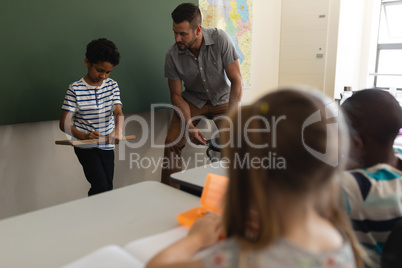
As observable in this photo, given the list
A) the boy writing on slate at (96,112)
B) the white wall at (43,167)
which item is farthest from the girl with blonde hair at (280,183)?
the boy writing on slate at (96,112)

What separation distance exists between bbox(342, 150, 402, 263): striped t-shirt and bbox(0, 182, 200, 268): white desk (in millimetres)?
521

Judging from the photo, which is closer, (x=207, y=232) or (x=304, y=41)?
(x=207, y=232)

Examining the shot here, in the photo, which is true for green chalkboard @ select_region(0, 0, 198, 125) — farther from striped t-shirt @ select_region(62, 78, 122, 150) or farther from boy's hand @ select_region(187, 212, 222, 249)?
boy's hand @ select_region(187, 212, 222, 249)

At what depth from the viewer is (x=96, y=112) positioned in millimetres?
2236

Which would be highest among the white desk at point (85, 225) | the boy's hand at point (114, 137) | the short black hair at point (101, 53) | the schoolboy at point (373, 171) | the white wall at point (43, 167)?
the short black hair at point (101, 53)

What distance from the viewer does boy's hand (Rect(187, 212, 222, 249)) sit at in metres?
0.81

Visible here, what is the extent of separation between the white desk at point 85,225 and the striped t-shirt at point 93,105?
1.01 metres

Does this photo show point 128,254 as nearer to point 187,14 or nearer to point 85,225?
point 85,225

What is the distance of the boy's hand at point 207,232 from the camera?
2.67 feet

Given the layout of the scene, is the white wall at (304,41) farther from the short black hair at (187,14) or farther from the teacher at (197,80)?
the short black hair at (187,14)

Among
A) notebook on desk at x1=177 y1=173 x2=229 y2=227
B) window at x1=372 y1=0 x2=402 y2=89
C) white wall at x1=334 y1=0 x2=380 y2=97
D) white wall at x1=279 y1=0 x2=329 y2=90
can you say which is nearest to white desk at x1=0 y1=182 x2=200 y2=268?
notebook on desk at x1=177 y1=173 x2=229 y2=227

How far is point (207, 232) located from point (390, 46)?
460 centimetres

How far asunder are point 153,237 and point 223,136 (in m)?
0.43

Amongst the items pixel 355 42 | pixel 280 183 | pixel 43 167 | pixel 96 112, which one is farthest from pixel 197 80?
pixel 355 42
